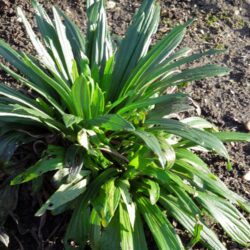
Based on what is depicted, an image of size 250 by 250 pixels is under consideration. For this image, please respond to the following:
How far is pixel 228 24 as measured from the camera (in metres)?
4.62

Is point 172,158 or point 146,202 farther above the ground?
point 172,158

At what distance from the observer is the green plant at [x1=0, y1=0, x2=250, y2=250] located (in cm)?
282

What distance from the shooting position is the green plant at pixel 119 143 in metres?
2.82

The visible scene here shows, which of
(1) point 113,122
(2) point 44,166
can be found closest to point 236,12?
(1) point 113,122

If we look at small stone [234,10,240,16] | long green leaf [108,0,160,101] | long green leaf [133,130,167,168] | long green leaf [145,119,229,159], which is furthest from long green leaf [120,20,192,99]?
small stone [234,10,240,16]

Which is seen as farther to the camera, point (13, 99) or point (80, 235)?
point (13, 99)

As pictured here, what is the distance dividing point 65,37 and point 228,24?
186cm

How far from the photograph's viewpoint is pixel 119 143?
314cm

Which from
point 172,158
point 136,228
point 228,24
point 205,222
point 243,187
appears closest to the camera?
point 172,158

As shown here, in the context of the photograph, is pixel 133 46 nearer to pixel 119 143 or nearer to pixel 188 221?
pixel 119 143

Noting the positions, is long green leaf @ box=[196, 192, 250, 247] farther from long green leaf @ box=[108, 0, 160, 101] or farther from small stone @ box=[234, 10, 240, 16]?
small stone @ box=[234, 10, 240, 16]

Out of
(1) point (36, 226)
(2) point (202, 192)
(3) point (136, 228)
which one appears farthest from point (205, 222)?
(1) point (36, 226)

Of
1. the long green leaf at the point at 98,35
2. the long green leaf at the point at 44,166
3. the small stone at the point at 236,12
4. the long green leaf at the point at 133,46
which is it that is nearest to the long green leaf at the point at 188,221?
the long green leaf at the point at 44,166

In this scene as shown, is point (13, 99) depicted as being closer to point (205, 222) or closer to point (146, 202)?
point (146, 202)
